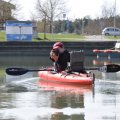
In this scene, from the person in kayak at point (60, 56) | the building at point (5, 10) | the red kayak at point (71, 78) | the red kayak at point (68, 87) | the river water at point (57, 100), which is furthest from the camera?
the building at point (5, 10)

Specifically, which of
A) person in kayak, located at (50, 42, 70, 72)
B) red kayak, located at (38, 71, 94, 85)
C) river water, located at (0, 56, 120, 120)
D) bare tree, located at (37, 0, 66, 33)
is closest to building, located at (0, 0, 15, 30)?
bare tree, located at (37, 0, 66, 33)

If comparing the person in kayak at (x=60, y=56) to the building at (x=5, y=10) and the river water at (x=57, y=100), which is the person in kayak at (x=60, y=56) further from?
the building at (x=5, y=10)

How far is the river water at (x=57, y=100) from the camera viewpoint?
49.2 ft

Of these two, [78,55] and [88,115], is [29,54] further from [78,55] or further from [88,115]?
[88,115]

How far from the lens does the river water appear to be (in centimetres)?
1498

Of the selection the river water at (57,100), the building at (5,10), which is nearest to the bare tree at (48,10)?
the building at (5,10)

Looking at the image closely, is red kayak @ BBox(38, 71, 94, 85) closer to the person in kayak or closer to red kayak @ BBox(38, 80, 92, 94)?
red kayak @ BBox(38, 80, 92, 94)

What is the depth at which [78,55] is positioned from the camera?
23516 millimetres

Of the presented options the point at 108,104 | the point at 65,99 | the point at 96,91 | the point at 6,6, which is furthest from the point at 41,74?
the point at 6,6

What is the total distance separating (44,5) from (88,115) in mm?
71278

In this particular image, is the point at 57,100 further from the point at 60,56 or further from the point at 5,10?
the point at 5,10

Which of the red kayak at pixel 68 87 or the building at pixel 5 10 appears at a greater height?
the building at pixel 5 10

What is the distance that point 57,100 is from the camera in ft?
60.7

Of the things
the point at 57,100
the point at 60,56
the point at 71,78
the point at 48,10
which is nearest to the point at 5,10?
the point at 48,10
